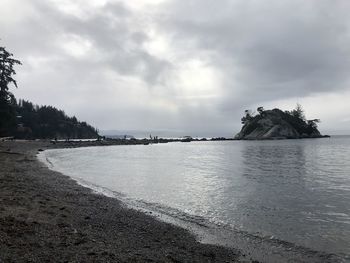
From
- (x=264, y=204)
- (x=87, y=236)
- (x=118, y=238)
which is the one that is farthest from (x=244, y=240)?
(x=264, y=204)

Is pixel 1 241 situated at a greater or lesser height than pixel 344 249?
greater

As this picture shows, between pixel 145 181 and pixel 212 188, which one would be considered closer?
pixel 212 188

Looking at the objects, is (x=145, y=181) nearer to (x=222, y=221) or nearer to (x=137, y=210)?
(x=137, y=210)

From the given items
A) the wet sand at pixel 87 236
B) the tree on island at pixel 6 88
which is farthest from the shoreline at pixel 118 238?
the tree on island at pixel 6 88

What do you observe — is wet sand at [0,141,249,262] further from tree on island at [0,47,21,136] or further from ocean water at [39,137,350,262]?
tree on island at [0,47,21,136]

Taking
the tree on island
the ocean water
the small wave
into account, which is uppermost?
the tree on island

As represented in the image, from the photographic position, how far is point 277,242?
14.8 meters

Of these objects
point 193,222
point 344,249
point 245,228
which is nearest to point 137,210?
point 193,222

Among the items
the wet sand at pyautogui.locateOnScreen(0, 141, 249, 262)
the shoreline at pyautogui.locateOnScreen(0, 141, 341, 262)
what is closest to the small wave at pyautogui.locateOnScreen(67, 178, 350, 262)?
the shoreline at pyautogui.locateOnScreen(0, 141, 341, 262)

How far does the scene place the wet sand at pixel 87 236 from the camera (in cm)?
1035

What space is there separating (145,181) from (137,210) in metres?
14.3

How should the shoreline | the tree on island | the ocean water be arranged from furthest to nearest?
the tree on island, the ocean water, the shoreline

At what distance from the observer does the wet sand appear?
1035 cm

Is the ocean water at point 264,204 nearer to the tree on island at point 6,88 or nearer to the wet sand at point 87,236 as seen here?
the wet sand at point 87,236
